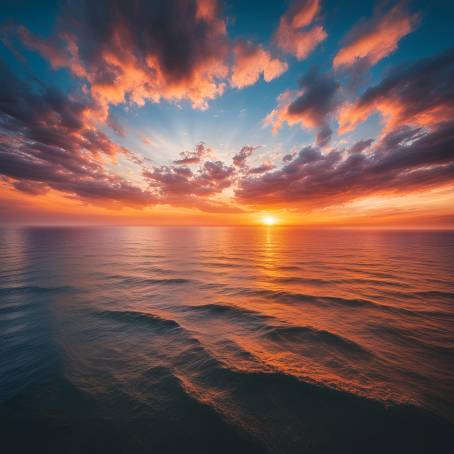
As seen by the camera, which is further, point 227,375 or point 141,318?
point 141,318

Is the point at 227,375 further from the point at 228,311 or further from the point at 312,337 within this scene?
the point at 228,311

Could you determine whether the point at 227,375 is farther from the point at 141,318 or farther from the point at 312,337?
the point at 141,318

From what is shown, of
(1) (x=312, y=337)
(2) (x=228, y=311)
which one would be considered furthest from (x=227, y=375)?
(2) (x=228, y=311)

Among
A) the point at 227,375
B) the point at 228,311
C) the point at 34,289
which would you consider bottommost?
the point at 34,289

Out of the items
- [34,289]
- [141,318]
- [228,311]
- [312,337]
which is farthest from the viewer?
[34,289]

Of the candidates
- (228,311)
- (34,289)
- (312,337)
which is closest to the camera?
(312,337)

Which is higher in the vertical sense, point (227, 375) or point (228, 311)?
point (227, 375)

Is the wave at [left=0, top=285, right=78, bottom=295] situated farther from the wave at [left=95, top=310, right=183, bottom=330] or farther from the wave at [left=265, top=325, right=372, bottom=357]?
the wave at [left=265, top=325, right=372, bottom=357]

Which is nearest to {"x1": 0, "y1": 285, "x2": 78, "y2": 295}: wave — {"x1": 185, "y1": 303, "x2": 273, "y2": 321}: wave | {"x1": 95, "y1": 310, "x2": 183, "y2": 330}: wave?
{"x1": 95, "y1": 310, "x2": 183, "y2": 330}: wave

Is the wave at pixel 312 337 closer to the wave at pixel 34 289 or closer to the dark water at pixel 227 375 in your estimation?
the dark water at pixel 227 375

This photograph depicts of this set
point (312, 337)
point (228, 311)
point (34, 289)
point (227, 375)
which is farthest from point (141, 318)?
point (34, 289)

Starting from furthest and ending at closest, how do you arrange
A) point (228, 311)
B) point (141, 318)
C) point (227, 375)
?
point (228, 311) → point (141, 318) → point (227, 375)

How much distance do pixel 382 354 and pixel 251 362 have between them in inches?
171

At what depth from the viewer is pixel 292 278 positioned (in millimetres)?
16844
